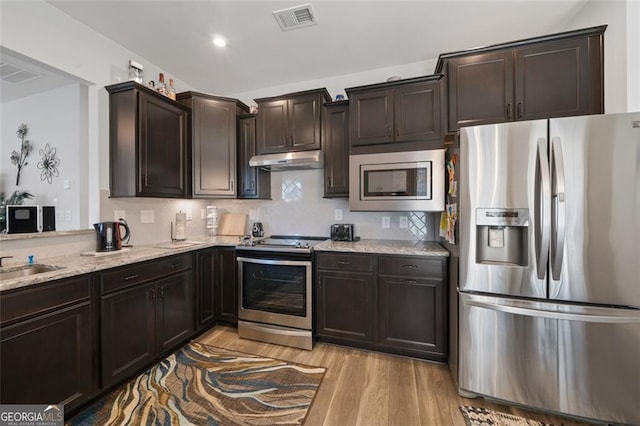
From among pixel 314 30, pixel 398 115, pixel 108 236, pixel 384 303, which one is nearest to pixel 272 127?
pixel 314 30

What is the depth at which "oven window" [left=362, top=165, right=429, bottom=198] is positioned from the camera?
2.22 m

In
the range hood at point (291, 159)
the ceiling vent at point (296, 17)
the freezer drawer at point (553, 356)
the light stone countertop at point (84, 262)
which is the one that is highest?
the ceiling vent at point (296, 17)

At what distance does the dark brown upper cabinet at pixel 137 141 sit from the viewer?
7.34 feet

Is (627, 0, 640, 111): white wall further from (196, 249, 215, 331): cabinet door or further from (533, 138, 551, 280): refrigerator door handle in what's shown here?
(196, 249, 215, 331): cabinet door

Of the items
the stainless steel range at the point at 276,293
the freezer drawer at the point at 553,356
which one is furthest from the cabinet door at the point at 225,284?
the freezer drawer at the point at 553,356

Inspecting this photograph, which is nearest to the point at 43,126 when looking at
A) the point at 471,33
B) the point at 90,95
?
the point at 90,95

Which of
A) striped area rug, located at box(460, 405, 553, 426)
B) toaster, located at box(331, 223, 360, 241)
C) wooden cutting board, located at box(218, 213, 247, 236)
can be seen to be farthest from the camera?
wooden cutting board, located at box(218, 213, 247, 236)

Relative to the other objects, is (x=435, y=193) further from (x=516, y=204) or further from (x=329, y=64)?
(x=329, y=64)

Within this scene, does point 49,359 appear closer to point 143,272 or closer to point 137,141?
point 143,272

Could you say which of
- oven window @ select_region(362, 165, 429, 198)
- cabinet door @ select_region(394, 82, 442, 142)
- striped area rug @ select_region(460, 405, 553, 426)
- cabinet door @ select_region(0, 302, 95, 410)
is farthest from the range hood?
striped area rug @ select_region(460, 405, 553, 426)

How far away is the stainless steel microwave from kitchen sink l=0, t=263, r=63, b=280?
2.32m

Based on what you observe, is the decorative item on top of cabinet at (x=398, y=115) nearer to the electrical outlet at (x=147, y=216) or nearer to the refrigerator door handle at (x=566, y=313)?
the refrigerator door handle at (x=566, y=313)

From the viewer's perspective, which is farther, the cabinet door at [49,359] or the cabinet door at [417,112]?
the cabinet door at [417,112]

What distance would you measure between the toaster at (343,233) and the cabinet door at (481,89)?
1360 mm
